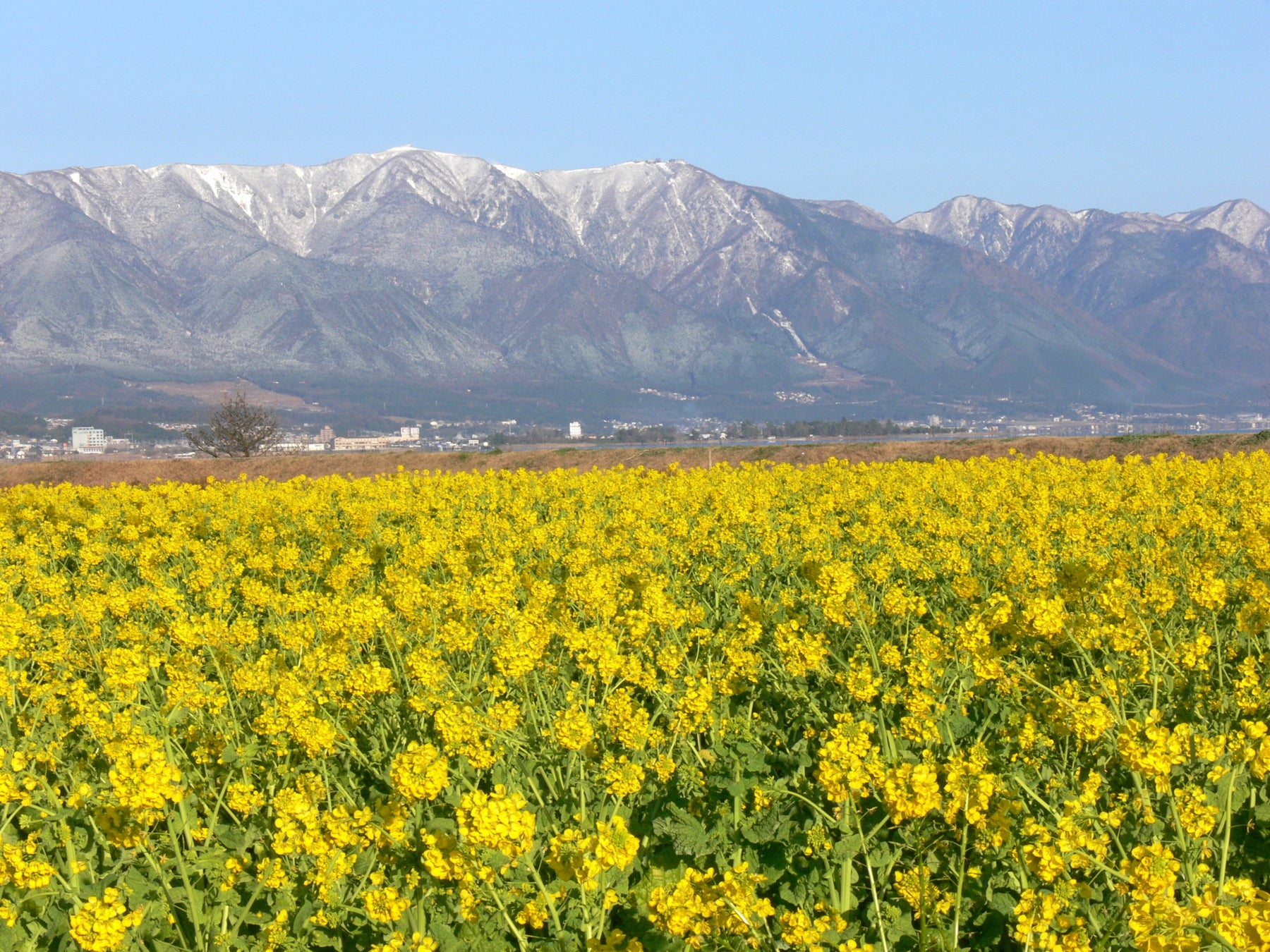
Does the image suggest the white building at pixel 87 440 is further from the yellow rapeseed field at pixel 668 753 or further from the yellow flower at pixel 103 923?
the yellow flower at pixel 103 923

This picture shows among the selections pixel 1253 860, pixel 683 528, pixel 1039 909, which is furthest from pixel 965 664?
pixel 683 528

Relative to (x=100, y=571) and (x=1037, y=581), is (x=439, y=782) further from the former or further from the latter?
(x=100, y=571)

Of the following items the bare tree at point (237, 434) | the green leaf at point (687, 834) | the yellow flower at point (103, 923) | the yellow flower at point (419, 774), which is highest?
the bare tree at point (237, 434)

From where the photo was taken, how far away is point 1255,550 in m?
9.13

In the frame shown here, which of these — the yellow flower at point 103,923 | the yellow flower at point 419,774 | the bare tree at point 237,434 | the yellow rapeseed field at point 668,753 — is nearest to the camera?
the yellow flower at point 103,923

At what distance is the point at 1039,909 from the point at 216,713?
536 cm

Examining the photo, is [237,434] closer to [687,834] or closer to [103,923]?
[687,834]

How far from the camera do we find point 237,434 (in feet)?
209

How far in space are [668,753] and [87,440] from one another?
170391 millimetres

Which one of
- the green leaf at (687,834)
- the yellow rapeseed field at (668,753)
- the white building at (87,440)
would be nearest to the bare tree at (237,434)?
the yellow rapeseed field at (668,753)

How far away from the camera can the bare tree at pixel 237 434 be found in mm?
63625

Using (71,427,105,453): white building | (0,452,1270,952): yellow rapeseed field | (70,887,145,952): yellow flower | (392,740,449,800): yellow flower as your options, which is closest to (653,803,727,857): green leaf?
(0,452,1270,952): yellow rapeseed field

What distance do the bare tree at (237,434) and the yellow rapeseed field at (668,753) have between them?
54.9 meters

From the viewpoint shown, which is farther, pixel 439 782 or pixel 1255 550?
pixel 1255 550
